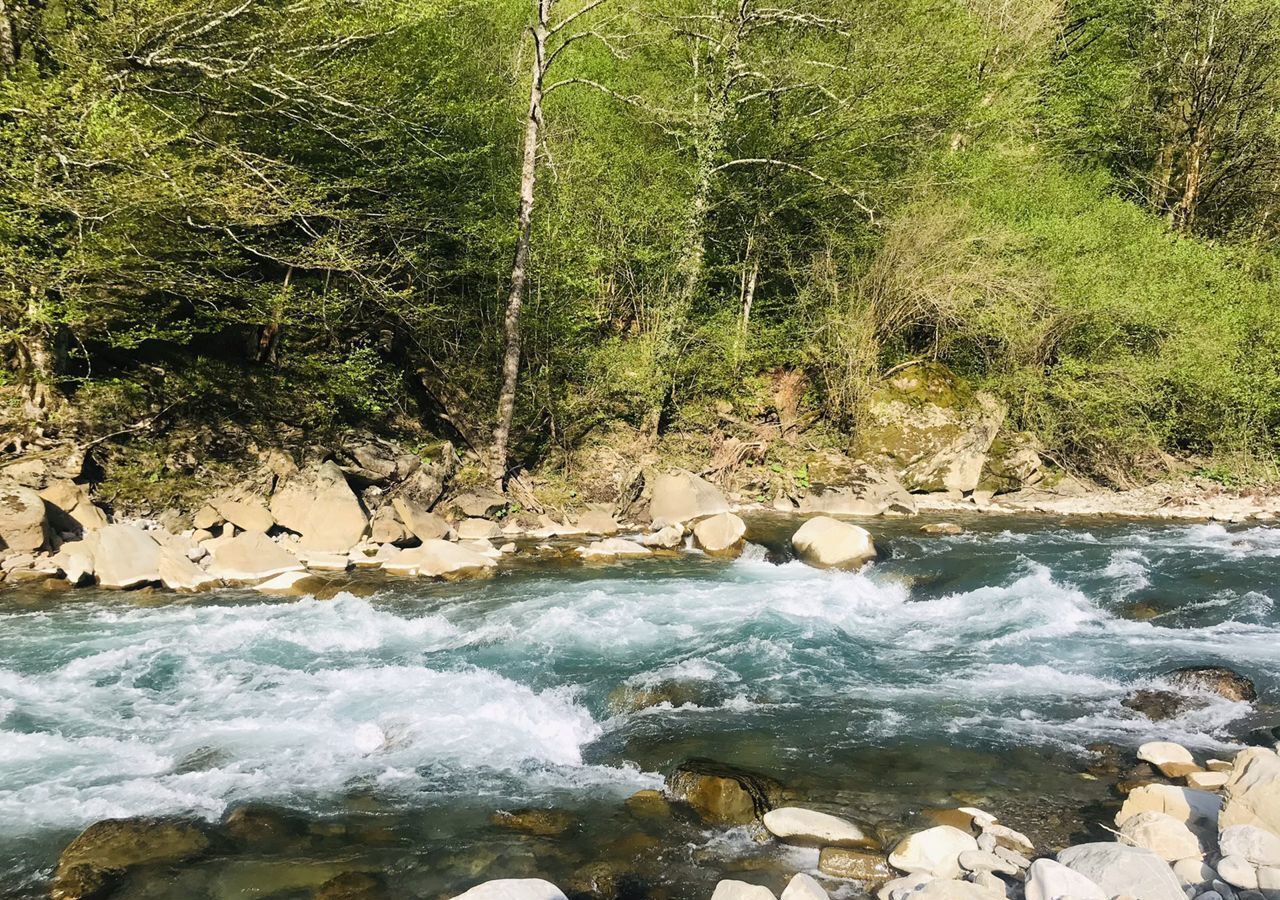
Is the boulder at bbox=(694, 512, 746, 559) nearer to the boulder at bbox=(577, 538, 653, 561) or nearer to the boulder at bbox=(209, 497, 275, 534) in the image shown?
the boulder at bbox=(577, 538, 653, 561)

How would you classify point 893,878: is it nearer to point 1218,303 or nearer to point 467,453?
point 467,453

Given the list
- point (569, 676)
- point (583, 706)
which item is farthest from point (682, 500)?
point (583, 706)

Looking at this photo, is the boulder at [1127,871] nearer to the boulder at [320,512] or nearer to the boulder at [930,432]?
the boulder at [320,512]

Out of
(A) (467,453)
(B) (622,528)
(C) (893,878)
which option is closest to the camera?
(C) (893,878)

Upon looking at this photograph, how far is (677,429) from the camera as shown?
1656 centimetres

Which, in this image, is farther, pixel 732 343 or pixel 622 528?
pixel 732 343

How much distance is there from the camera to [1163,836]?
15.2 feet

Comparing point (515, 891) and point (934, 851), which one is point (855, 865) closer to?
point (934, 851)

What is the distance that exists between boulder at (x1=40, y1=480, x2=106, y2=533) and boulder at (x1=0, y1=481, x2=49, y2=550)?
0.41 m

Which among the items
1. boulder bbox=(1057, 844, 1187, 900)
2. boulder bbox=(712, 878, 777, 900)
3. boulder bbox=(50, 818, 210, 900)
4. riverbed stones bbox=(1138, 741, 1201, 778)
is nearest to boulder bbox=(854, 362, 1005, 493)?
riverbed stones bbox=(1138, 741, 1201, 778)

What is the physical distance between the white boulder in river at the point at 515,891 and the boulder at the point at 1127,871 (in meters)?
2.91

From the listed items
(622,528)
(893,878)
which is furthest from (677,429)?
(893,878)

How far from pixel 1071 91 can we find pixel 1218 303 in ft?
37.2

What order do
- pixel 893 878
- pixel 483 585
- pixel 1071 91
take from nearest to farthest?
pixel 893 878
pixel 483 585
pixel 1071 91
